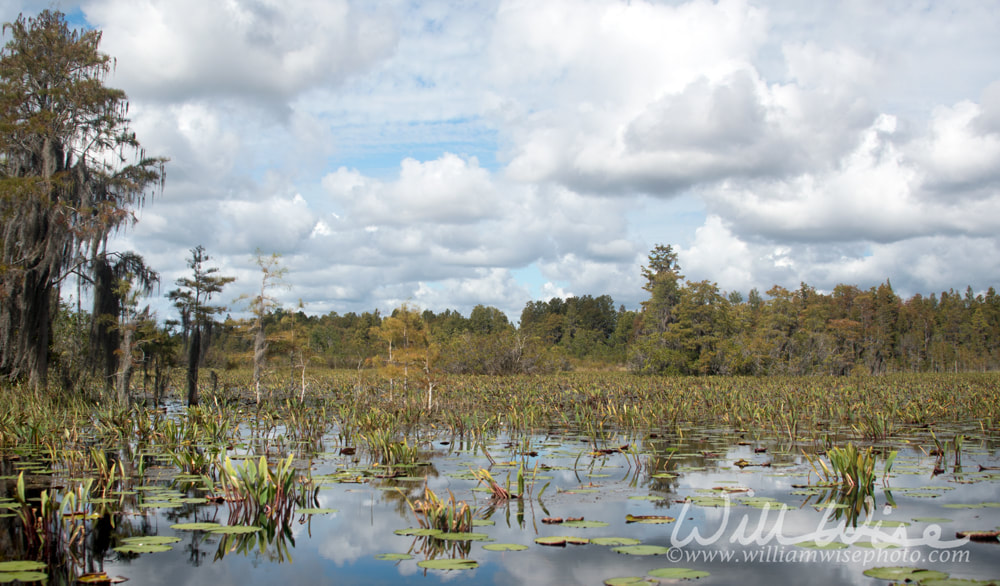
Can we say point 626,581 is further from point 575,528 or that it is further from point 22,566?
point 22,566

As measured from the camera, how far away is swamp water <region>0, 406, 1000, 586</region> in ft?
16.6

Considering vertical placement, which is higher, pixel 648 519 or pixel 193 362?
pixel 193 362

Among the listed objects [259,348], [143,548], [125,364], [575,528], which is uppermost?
[259,348]

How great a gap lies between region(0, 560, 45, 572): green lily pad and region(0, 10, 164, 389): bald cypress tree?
13676 mm

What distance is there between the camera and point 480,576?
504 cm

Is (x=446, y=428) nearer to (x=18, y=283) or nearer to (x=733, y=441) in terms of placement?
(x=733, y=441)

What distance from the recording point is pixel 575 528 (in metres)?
6.24

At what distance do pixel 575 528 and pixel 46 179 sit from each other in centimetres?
1627

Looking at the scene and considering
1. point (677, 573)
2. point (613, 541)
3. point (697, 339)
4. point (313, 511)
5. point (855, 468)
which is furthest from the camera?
point (697, 339)

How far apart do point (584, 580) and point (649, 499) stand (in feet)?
9.15

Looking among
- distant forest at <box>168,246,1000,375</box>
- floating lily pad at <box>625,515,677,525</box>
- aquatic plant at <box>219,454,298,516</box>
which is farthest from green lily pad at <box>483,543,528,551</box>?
distant forest at <box>168,246,1000,375</box>

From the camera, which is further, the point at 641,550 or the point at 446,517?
the point at 446,517

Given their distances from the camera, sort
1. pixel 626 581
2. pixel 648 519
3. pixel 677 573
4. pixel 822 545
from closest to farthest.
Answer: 1. pixel 626 581
2. pixel 677 573
3. pixel 822 545
4. pixel 648 519

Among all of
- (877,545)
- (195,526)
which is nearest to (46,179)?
(195,526)
